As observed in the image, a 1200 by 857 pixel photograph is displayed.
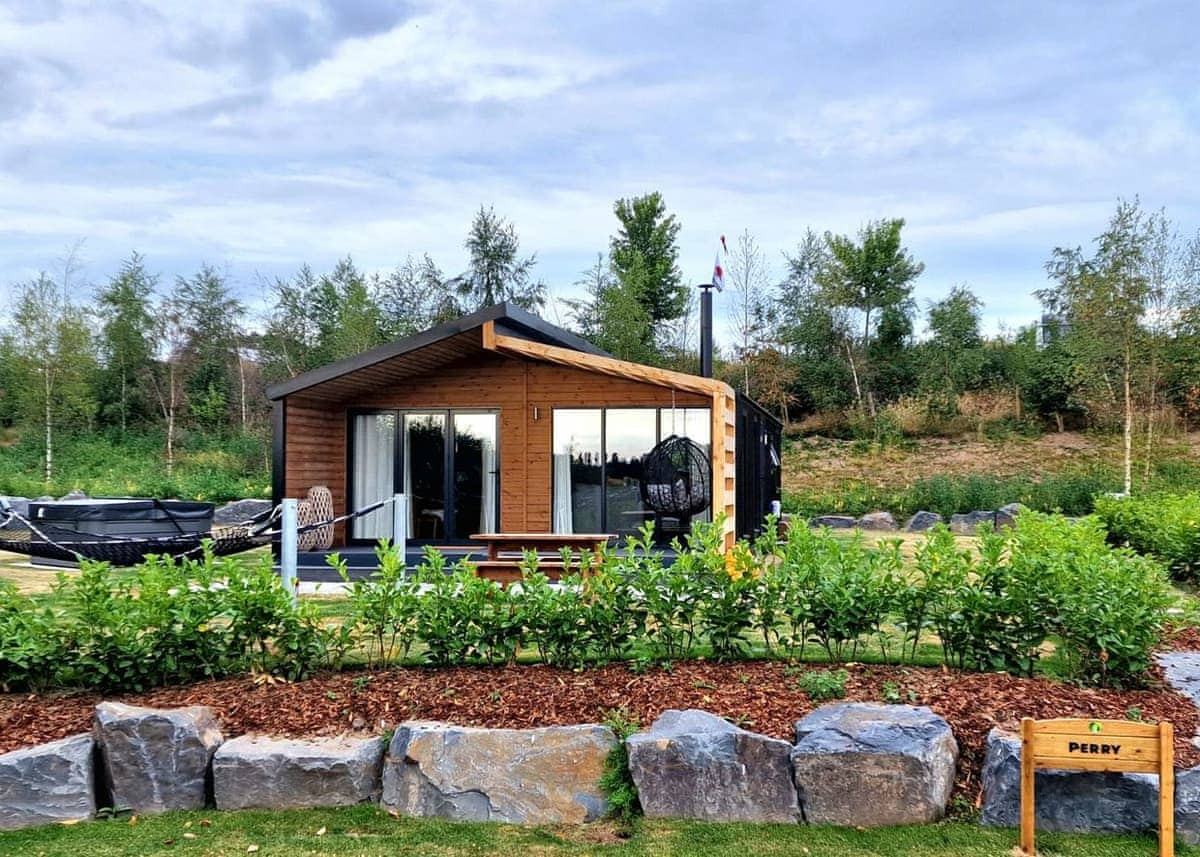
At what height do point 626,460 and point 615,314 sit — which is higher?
point 615,314

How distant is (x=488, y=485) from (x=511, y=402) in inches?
38.7

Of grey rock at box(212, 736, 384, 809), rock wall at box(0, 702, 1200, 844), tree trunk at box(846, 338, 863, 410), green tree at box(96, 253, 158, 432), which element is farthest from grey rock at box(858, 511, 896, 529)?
green tree at box(96, 253, 158, 432)

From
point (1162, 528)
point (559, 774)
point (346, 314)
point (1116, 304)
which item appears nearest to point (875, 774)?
→ point (559, 774)

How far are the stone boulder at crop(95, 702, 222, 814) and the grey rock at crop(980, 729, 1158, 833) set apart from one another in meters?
2.58

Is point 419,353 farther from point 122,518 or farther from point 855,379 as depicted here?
point 855,379

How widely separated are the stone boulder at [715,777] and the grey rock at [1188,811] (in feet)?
3.62

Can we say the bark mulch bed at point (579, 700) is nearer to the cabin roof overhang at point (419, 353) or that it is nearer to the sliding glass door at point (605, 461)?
the cabin roof overhang at point (419, 353)

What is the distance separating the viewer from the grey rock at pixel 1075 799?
8.86 feet

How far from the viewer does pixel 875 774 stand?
2793 mm

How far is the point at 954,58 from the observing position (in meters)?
10.2

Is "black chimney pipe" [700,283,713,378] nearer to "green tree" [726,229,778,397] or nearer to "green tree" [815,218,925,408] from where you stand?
"green tree" [726,229,778,397]

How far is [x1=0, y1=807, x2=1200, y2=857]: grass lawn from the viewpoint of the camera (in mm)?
2637

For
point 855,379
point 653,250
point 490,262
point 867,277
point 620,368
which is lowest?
point 620,368

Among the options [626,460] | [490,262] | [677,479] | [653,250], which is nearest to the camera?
[677,479]
